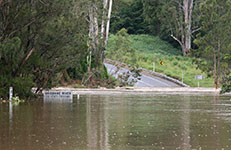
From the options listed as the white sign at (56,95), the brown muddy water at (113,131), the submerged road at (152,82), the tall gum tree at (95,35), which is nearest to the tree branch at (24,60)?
the white sign at (56,95)

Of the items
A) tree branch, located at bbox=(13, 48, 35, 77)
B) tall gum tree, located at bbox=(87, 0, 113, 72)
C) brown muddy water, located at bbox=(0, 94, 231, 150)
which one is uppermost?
tall gum tree, located at bbox=(87, 0, 113, 72)

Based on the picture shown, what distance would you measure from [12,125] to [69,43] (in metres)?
18.3

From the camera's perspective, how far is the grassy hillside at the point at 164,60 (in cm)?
7412

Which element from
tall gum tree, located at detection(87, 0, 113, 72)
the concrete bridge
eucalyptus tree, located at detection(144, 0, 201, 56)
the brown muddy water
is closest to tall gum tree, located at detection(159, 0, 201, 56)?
eucalyptus tree, located at detection(144, 0, 201, 56)

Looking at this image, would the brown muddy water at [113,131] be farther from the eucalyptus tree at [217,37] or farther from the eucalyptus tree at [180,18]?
the eucalyptus tree at [180,18]

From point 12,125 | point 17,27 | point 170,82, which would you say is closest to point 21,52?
point 17,27

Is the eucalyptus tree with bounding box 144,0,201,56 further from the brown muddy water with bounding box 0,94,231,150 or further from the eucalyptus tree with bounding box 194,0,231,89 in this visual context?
the brown muddy water with bounding box 0,94,231,150

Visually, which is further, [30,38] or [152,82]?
[152,82]

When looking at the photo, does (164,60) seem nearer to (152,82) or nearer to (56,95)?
(152,82)

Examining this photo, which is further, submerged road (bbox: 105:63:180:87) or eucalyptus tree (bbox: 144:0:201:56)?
eucalyptus tree (bbox: 144:0:201:56)

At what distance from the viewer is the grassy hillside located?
243 feet

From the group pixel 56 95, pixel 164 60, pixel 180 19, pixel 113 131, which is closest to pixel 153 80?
pixel 164 60

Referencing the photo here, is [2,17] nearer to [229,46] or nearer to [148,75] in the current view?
[229,46]

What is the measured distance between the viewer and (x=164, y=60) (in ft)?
287
